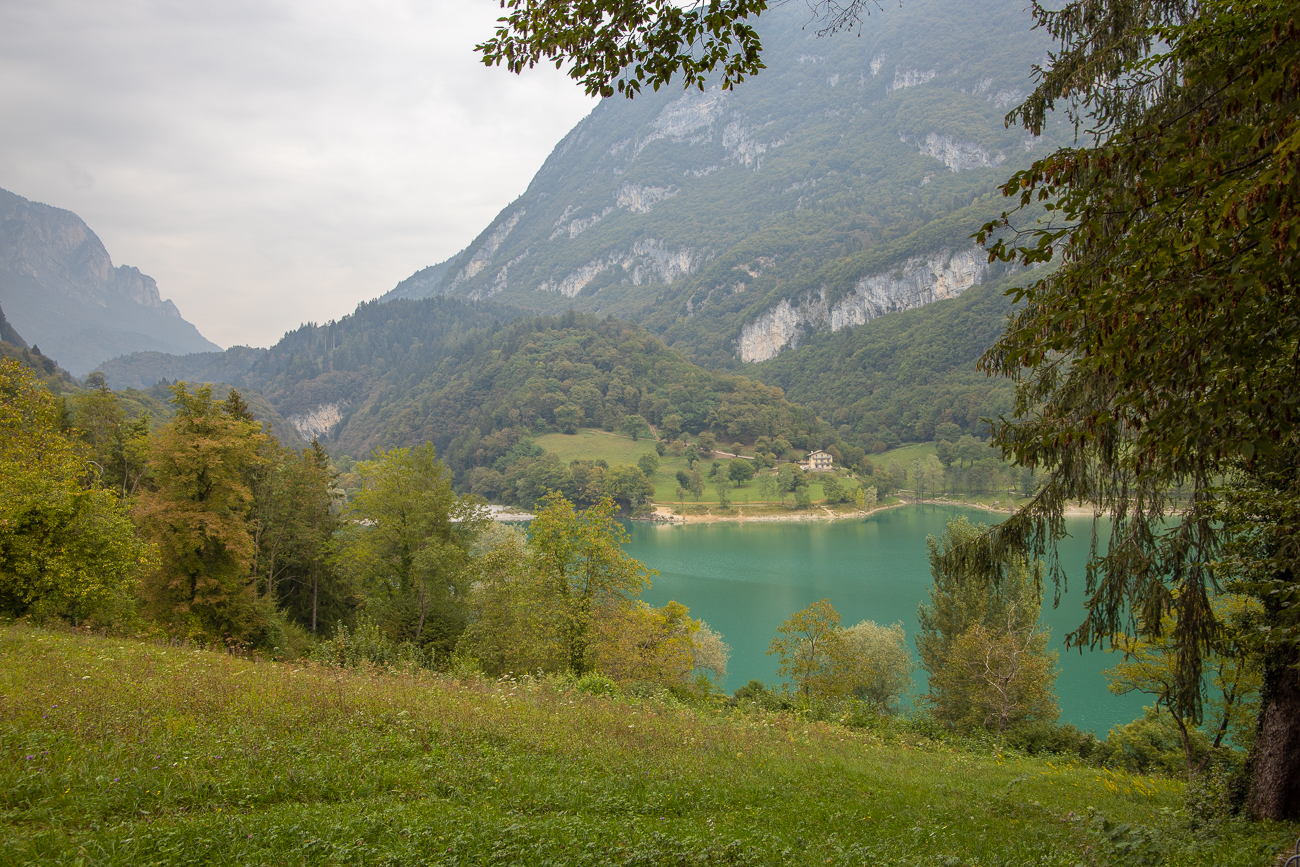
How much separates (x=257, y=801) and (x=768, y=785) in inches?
174

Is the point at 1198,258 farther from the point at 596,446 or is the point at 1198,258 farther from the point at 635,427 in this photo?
the point at 635,427

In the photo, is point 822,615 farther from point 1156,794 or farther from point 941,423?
point 941,423

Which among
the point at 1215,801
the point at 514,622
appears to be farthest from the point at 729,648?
the point at 1215,801

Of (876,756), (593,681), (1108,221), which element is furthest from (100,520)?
(1108,221)

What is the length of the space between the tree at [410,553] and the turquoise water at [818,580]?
13.6m

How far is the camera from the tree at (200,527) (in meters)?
15.3

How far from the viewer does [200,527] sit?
50.5 feet

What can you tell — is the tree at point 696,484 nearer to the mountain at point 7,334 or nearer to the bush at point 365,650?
the bush at point 365,650

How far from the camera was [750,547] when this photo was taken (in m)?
64.4

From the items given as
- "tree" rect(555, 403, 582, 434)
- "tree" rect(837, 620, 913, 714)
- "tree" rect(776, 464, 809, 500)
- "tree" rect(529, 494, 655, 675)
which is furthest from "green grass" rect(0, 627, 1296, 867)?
"tree" rect(555, 403, 582, 434)

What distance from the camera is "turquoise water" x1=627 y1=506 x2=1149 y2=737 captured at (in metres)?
28.5

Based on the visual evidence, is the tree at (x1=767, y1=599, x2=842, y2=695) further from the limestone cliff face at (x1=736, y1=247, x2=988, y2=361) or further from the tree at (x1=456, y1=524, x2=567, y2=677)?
the limestone cliff face at (x1=736, y1=247, x2=988, y2=361)

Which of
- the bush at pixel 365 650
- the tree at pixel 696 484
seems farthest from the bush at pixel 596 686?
the tree at pixel 696 484

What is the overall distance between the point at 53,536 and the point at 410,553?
1142 cm
